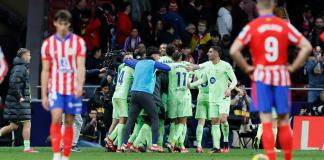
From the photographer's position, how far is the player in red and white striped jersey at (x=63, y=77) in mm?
16734

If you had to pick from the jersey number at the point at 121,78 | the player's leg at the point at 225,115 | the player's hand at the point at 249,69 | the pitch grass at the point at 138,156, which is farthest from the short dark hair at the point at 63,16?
the player's leg at the point at 225,115

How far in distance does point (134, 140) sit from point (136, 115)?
38.8 inches

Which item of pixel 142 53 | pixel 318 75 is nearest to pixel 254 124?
pixel 318 75

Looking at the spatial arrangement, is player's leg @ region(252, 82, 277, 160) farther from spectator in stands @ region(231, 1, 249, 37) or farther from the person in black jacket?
spectator in stands @ region(231, 1, 249, 37)

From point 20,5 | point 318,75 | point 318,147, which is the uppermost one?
point 20,5

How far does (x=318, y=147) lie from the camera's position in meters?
25.9

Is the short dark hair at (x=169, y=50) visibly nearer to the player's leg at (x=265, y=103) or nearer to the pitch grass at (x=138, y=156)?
the pitch grass at (x=138, y=156)

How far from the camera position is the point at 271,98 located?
51.0ft

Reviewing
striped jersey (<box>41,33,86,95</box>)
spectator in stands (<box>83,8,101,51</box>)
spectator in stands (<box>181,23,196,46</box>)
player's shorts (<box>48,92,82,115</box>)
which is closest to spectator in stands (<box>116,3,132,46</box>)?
spectator in stands (<box>83,8,101,51</box>)

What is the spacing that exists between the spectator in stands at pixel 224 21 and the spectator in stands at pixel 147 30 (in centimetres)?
197

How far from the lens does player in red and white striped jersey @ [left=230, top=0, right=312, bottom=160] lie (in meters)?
15.4

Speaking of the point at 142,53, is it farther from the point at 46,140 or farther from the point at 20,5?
the point at 20,5

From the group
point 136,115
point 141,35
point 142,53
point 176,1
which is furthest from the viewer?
point 176,1

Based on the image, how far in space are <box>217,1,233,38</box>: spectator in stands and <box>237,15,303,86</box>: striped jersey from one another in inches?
586
